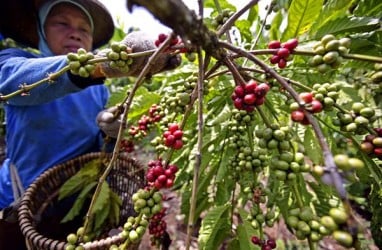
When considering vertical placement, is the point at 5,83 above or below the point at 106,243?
above

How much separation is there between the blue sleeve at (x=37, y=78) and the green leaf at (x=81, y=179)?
0.47 meters

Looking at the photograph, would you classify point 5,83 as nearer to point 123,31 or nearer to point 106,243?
point 106,243

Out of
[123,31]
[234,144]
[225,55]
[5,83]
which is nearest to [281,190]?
[234,144]

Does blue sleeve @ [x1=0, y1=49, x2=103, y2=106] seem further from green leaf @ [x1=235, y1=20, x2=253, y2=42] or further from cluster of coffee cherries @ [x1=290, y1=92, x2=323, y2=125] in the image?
cluster of coffee cherries @ [x1=290, y1=92, x2=323, y2=125]

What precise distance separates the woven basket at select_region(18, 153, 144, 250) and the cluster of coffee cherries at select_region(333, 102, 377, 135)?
1.04m

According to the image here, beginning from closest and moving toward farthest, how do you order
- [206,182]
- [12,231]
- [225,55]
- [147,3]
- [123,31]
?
[147,3] → [225,55] → [206,182] → [12,231] → [123,31]

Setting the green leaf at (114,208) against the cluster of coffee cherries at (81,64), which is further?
the green leaf at (114,208)

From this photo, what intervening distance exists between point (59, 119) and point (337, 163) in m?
1.74

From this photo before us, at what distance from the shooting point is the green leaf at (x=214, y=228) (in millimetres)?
1108

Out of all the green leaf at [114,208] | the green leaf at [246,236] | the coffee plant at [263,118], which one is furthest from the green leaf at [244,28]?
the green leaf at [114,208]

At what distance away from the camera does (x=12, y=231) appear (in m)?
1.71

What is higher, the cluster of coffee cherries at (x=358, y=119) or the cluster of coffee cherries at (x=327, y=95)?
the cluster of coffee cherries at (x=327, y=95)

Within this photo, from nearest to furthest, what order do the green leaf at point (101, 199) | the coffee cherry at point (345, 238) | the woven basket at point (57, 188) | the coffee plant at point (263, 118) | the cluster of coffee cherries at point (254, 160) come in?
the coffee cherry at point (345, 238) → the coffee plant at point (263, 118) → the cluster of coffee cherries at point (254, 160) → the woven basket at point (57, 188) → the green leaf at point (101, 199)

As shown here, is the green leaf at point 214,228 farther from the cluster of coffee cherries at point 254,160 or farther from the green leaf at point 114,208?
the green leaf at point 114,208
